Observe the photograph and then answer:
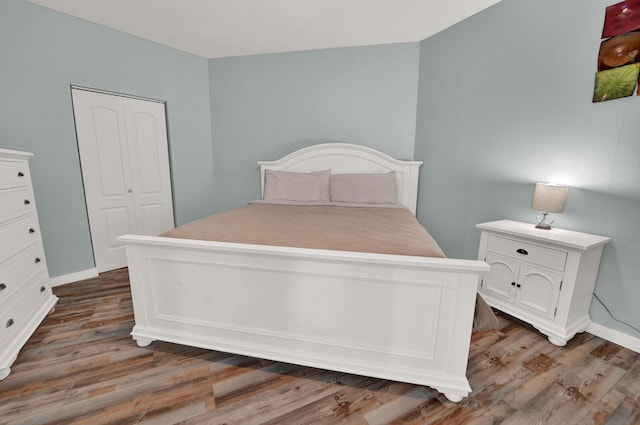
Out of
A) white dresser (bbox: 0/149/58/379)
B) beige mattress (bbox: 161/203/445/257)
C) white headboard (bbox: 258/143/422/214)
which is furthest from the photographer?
white headboard (bbox: 258/143/422/214)

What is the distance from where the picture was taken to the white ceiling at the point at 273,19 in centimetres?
235

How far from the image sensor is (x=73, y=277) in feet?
8.76

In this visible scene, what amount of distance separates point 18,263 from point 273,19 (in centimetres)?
269

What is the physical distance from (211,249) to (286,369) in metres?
0.80

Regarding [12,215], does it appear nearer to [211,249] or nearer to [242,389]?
[211,249]

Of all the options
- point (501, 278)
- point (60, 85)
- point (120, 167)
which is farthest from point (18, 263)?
point (501, 278)

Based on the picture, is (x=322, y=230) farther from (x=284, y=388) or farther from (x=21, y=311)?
(x=21, y=311)

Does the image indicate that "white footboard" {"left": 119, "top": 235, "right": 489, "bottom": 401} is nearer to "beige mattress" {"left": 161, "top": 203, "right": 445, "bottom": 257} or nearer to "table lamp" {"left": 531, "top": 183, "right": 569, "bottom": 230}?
"beige mattress" {"left": 161, "top": 203, "right": 445, "bottom": 257}

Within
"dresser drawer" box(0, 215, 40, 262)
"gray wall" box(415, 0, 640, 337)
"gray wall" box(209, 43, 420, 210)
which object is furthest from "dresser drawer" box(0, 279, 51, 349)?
"gray wall" box(415, 0, 640, 337)

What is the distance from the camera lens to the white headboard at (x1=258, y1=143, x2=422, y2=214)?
3174 mm

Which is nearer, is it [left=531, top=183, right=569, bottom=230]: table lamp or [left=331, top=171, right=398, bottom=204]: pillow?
[left=531, top=183, right=569, bottom=230]: table lamp

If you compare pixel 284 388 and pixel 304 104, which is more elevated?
pixel 304 104

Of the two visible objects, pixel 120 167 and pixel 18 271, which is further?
pixel 120 167

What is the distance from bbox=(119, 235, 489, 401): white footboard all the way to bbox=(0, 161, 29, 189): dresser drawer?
2.73ft
